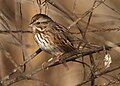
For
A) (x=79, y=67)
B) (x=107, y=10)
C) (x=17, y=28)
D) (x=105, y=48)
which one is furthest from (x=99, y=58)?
(x=79, y=67)

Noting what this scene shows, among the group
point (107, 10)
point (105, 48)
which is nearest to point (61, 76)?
point (107, 10)

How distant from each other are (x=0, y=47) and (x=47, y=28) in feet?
1.29

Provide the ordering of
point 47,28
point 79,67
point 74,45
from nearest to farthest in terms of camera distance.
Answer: point 74,45
point 47,28
point 79,67

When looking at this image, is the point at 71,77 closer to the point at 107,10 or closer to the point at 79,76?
the point at 79,76

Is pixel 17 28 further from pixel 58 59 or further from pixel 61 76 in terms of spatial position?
pixel 61 76

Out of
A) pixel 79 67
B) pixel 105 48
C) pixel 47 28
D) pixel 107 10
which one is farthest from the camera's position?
pixel 79 67

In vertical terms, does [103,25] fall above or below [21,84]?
above

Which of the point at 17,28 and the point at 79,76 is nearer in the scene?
the point at 17,28

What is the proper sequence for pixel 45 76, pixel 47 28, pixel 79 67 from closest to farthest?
pixel 47 28 < pixel 79 67 < pixel 45 76

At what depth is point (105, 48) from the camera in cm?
174

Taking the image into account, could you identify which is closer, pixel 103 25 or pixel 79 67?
pixel 103 25

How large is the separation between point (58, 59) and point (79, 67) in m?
1.11

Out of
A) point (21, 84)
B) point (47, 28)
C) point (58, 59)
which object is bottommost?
point (21, 84)

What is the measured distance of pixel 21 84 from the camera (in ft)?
10.7
